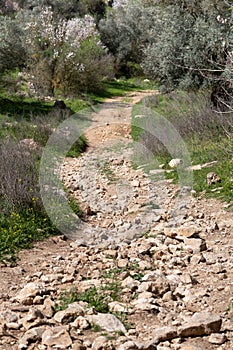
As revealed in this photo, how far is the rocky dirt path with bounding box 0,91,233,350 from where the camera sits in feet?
12.0

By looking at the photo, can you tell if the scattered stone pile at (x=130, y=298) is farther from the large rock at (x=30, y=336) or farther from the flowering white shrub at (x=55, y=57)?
the flowering white shrub at (x=55, y=57)

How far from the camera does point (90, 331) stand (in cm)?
A: 378

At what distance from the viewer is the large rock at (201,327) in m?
3.63

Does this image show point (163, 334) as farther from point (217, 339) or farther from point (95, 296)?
point (95, 296)

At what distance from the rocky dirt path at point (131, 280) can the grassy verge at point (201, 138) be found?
0.41m

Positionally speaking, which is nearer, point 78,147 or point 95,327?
point 95,327

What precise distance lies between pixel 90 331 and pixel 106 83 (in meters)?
20.8

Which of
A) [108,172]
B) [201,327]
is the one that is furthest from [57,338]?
[108,172]

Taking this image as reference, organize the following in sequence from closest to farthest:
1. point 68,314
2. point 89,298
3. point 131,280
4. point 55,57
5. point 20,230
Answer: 1. point 68,314
2. point 89,298
3. point 131,280
4. point 20,230
5. point 55,57

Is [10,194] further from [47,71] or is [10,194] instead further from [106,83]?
[106,83]

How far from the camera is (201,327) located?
12.0 ft

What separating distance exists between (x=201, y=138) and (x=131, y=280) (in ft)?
18.7

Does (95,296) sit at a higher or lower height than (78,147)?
lower

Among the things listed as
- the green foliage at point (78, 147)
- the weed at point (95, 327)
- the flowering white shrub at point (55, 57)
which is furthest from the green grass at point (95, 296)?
the flowering white shrub at point (55, 57)
